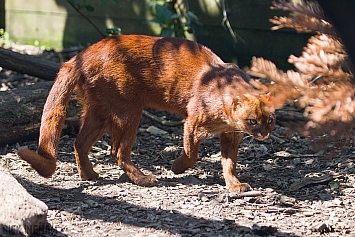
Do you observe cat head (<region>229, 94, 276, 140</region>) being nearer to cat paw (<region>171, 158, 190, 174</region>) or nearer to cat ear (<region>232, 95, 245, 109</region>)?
cat ear (<region>232, 95, 245, 109</region>)

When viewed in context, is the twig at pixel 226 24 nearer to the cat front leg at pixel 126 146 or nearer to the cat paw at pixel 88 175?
the cat front leg at pixel 126 146

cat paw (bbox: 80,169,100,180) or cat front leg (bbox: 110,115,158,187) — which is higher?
cat front leg (bbox: 110,115,158,187)

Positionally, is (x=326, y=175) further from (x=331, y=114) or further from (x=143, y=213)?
(x=331, y=114)

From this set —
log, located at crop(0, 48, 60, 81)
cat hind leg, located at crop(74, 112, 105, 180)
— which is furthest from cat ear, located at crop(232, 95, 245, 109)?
log, located at crop(0, 48, 60, 81)

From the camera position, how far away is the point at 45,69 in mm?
6273

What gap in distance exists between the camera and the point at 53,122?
448cm

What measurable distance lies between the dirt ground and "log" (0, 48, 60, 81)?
90cm

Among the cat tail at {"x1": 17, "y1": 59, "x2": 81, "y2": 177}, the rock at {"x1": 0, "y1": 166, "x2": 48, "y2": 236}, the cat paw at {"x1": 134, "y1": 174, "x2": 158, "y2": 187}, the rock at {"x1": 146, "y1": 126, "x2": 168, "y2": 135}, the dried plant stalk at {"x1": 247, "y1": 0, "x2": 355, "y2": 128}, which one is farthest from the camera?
the rock at {"x1": 146, "y1": 126, "x2": 168, "y2": 135}

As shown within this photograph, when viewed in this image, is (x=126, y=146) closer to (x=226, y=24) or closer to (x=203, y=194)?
(x=203, y=194)

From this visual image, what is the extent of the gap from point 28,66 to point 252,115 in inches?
118

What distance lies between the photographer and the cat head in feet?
14.6

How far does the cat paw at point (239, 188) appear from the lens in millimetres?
4426

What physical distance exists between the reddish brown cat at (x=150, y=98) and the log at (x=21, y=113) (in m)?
0.93

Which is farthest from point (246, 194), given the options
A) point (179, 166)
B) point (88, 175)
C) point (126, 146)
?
point (88, 175)
